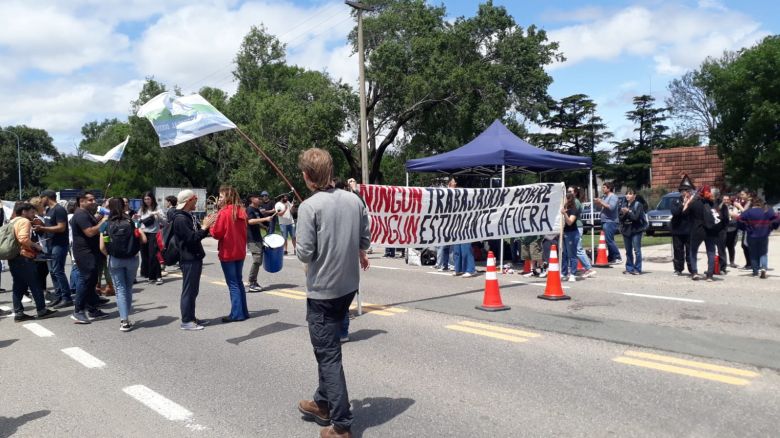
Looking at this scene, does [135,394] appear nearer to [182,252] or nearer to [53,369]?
[53,369]

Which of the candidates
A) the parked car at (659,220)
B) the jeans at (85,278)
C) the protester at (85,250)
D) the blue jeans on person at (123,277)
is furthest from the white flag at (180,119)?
the parked car at (659,220)

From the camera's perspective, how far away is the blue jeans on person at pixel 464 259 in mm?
12438

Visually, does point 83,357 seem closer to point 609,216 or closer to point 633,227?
point 633,227

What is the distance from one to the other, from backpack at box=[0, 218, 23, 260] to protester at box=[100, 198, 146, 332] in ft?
5.42

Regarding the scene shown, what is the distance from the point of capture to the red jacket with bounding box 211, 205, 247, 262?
7896mm

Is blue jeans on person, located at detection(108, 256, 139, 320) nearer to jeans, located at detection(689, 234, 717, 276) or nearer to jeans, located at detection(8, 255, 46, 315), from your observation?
jeans, located at detection(8, 255, 46, 315)

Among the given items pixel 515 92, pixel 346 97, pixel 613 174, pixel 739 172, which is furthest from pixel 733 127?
pixel 613 174

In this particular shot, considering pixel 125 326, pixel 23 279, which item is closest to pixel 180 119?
pixel 23 279

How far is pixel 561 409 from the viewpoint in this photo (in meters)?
4.57

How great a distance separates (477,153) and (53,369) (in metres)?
9.85

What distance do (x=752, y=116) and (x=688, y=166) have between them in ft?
32.6

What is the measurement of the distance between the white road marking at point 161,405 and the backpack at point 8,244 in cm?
430

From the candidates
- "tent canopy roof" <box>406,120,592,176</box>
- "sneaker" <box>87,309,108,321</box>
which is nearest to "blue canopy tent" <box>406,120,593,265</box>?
"tent canopy roof" <box>406,120,592,176</box>

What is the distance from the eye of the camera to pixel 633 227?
12352 mm
